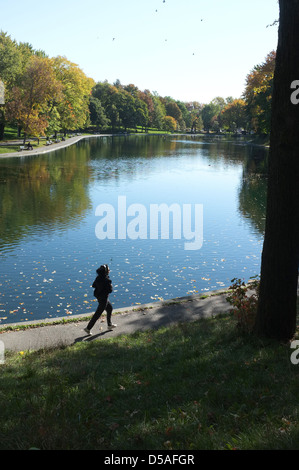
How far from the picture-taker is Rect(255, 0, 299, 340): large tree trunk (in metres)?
6.71

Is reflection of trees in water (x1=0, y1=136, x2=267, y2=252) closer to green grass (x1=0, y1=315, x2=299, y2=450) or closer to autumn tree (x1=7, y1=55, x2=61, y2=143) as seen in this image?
autumn tree (x1=7, y1=55, x2=61, y2=143)

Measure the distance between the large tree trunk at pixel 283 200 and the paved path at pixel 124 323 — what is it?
12.3ft

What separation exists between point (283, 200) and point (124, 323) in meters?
5.71

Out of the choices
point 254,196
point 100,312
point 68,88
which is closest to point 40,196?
point 254,196

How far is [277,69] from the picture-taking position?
695cm

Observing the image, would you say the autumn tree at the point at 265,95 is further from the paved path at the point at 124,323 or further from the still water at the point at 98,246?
the paved path at the point at 124,323

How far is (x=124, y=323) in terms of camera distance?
430 inches

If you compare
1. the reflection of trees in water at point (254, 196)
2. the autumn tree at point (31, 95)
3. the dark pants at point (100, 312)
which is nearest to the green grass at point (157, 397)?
the dark pants at point (100, 312)

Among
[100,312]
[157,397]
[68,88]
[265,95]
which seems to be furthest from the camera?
[68,88]

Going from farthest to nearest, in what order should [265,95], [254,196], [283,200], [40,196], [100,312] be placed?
[265,95]
[254,196]
[40,196]
[100,312]
[283,200]

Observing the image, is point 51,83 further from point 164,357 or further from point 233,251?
point 164,357

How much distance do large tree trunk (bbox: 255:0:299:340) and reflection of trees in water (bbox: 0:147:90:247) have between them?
49.0 ft

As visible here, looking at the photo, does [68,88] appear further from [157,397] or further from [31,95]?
[157,397]

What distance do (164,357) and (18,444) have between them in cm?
335
